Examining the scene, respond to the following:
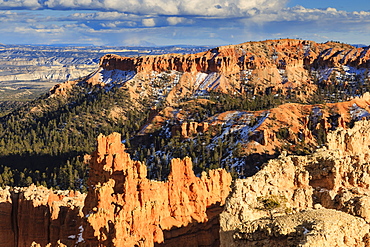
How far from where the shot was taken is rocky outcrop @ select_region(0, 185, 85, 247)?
4296 centimetres

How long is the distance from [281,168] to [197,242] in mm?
14222

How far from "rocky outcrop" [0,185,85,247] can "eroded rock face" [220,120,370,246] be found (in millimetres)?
19381

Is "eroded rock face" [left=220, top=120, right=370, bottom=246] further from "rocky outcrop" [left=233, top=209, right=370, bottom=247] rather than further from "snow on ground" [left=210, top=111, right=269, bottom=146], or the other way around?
"snow on ground" [left=210, top=111, right=269, bottom=146]

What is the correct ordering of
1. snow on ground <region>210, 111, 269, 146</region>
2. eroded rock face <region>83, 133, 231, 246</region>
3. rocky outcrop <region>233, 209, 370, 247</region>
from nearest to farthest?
rocky outcrop <region>233, 209, 370, 247</region>, eroded rock face <region>83, 133, 231, 246</region>, snow on ground <region>210, 111, 269, 146</region>

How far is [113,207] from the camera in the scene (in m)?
39.8

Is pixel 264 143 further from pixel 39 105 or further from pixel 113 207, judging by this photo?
pixel 39 105

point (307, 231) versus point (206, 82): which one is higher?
point (307, 231)

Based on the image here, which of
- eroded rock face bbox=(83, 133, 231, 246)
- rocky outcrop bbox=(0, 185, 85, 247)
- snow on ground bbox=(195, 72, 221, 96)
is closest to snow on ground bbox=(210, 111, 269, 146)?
eroded rock face bbox=(83, 133, 231, 246)

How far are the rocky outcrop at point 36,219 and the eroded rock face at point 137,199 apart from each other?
263 cm

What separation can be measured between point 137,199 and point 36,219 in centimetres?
1022

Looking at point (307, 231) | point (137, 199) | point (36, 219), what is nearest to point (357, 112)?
point (137, 199)

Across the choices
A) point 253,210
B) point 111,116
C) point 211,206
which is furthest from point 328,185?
point 111,116

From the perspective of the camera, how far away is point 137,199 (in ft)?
137

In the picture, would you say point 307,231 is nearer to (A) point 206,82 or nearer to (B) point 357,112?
(B) point 357,112
